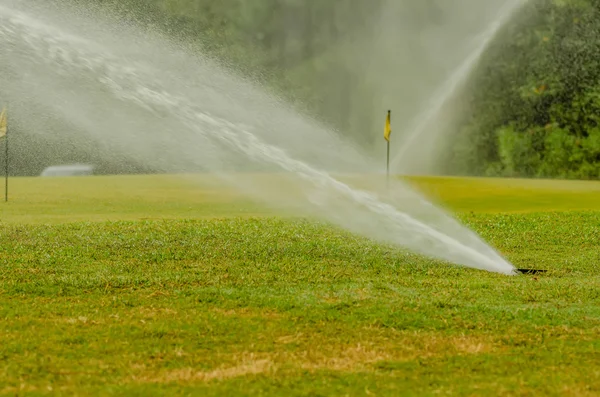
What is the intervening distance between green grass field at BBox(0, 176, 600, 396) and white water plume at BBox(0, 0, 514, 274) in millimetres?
1265

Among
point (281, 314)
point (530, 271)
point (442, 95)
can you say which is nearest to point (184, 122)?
point (530, 271)

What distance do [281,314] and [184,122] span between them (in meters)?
7.88

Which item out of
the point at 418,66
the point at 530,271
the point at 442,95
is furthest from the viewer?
the point at 442,95

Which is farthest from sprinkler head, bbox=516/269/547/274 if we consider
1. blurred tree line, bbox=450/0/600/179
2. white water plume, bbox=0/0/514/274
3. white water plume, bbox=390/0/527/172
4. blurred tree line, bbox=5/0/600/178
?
blurred tree line, bbox=450/0/600/179

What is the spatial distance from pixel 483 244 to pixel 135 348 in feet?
24.7

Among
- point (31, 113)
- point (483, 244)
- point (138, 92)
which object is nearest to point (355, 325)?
point (483, 244)

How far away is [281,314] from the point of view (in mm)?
7801

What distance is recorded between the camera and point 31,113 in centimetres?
4269

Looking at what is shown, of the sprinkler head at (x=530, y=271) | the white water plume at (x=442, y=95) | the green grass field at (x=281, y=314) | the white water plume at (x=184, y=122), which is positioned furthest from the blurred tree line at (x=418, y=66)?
the sprinkler head at (x=530, y=271)

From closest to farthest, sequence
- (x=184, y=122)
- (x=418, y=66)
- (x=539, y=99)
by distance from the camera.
Answer: (x=184, y=122), (x=418, y=66), (x=539, y=99)

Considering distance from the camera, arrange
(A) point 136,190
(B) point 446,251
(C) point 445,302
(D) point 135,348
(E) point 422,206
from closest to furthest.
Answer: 1. (D) point 135,348
2. (C) point 445,302
3. (B) point 446,251
4. (E) point 422,206
5. (A) point 136,190

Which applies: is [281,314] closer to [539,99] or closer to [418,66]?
[418,66]

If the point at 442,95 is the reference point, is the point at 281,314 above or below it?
below

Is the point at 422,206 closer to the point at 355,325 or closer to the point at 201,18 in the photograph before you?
the point at 355,325
